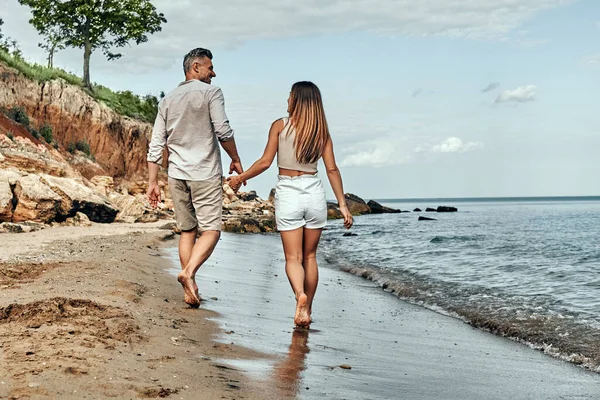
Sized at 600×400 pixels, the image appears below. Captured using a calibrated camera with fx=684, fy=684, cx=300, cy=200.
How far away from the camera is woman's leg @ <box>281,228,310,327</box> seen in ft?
18.4

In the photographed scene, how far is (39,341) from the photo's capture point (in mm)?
3656

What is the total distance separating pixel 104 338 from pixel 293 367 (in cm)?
114

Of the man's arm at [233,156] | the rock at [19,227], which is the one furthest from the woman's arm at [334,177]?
the rock at [19,227]

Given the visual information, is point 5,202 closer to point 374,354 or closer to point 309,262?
point 309,262

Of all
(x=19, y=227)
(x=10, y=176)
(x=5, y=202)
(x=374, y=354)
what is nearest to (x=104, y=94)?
(x=10, y=176)

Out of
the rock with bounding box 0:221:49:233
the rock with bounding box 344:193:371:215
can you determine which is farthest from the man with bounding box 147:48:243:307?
the rock with bounding box 344:193:371:215

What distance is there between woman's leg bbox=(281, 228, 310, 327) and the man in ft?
2.63

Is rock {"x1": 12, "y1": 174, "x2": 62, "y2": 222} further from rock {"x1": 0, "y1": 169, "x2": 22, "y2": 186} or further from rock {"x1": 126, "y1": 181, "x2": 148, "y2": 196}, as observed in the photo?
rock {"x1": 126, "y1": 181, "x2": 148, "y2": 196}

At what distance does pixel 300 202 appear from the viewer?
18.4ft

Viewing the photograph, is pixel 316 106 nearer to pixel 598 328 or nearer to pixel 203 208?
pixel 203 208

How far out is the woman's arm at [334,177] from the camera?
5684 mm

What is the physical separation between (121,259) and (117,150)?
24604mm

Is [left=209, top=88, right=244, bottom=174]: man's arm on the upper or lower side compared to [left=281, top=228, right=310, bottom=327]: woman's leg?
upper

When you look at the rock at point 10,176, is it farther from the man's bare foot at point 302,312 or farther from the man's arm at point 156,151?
the man's bare foot at point 302,312
